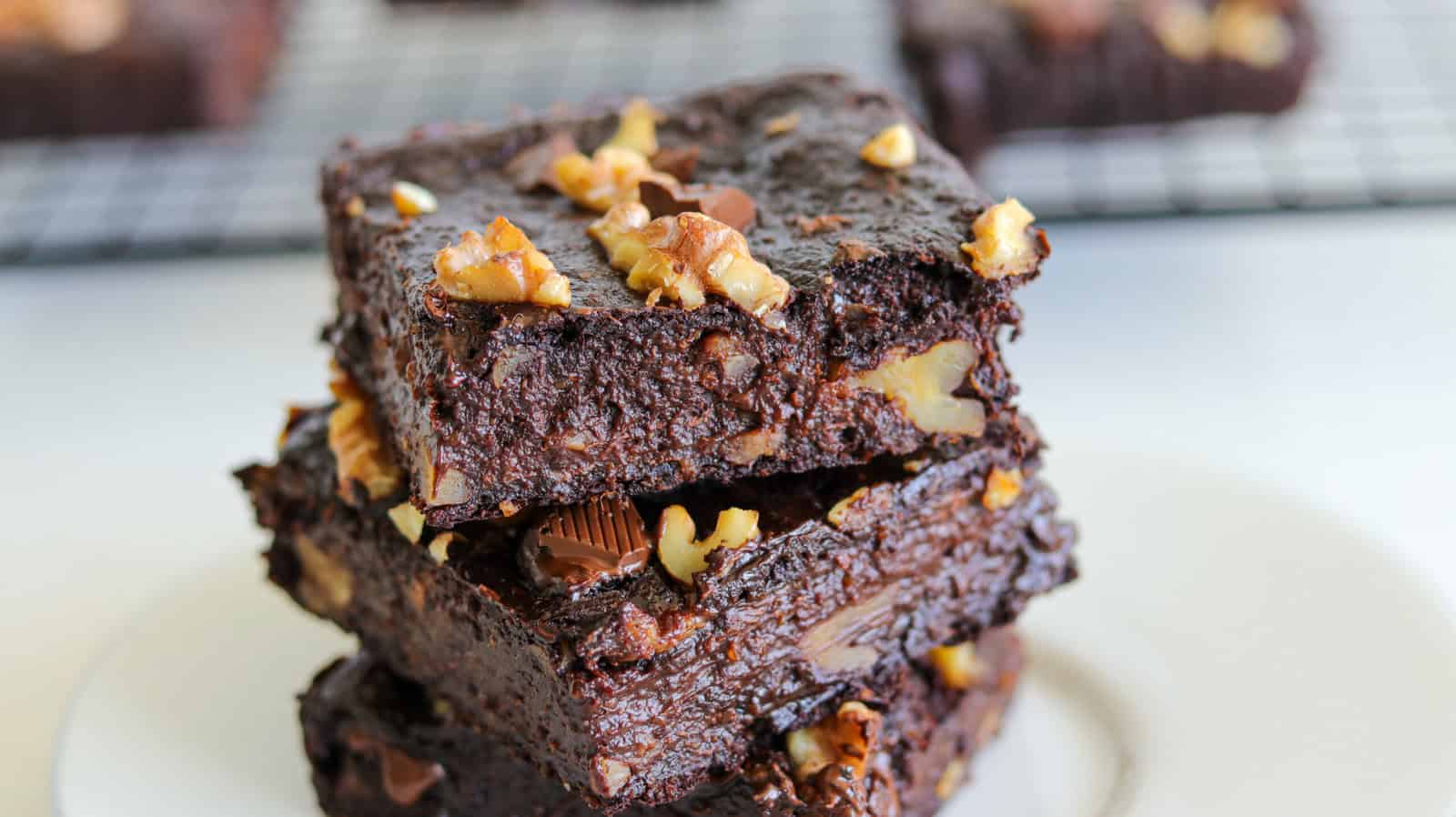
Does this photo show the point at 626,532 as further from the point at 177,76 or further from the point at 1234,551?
the point at 177,76

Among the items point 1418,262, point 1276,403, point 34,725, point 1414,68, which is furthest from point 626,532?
point 1414,68

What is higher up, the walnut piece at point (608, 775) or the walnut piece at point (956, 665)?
the walnut piece at point (608, 775)

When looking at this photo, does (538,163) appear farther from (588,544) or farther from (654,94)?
(654,94)

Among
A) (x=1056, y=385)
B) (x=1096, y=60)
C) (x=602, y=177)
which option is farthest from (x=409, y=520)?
(x=1096, y=60)

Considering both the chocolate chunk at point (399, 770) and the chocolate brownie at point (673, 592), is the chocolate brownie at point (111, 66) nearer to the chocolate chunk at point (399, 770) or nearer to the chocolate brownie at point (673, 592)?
the chocolate brownie at point (673, 592)

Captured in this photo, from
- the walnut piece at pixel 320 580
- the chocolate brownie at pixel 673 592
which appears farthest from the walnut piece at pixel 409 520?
the walnut piece at pixel 320 580

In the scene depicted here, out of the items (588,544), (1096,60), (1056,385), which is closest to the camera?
(588,544)

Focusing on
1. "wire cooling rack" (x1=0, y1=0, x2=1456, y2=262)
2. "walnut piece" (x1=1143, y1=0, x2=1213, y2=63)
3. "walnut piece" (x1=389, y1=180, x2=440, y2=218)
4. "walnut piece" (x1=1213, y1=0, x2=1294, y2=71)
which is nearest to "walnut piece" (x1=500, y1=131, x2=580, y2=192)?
"walnut piece" (x1=389, y1=180, x2=440, y2=218)

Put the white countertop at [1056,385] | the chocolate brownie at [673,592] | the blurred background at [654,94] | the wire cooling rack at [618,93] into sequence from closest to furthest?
1. the chocolate brownie at [673,592]
2. the white countertop at [1056,385]
3. the blurred background at [654,94]
4. the wire cooling rack at [618,93]
